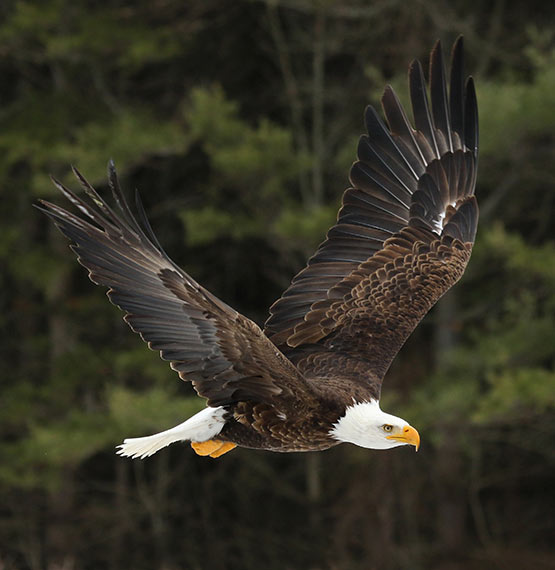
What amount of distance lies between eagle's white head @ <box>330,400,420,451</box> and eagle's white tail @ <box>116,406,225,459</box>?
496 mm

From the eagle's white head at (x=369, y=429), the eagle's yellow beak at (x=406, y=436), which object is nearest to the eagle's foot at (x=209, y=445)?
the eagle's white head at (x=369, y=429)

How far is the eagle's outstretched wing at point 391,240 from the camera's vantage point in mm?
5855

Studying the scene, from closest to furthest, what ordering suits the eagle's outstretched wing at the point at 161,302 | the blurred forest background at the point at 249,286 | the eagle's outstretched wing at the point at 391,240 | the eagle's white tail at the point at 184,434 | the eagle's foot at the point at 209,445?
the eagle's outstretched wing at the point at 161,302, the eagle's white tail at the point at 184,434, the eagle's foot at the point at 209,445, the eagle's outstretched wing at the point at 391,240, the blurred forest background at the point at 249,286

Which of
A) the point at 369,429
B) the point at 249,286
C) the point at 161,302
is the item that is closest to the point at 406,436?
the point at 369,429

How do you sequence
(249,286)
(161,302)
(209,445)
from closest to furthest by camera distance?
(161,302) → (209,445) → (249,286)

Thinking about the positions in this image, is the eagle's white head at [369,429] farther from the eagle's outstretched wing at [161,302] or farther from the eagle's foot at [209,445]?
the eagle's foot at [209,445]

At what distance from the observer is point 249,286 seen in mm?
15562

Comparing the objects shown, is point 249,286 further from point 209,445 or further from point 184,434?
point 184,434

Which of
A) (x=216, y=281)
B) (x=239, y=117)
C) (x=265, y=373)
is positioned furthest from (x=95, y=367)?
(x=265, y=373)

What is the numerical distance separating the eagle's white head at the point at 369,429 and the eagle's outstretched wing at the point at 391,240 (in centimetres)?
43

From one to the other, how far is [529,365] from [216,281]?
4.18 meters

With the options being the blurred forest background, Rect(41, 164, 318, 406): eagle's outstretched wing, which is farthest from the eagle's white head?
the blurred forest background

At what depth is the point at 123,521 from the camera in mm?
14812

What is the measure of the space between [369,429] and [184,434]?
0.76m
